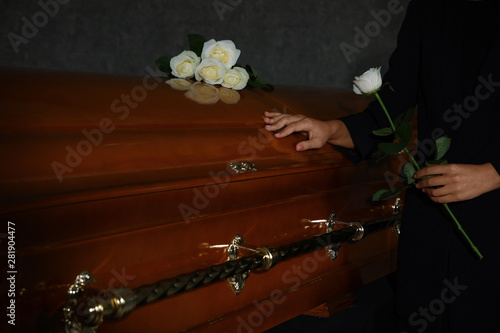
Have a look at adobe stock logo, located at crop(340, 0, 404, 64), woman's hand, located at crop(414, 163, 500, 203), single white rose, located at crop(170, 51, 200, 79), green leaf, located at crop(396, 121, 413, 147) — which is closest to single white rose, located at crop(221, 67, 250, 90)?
single white rose, located at crop(170, 51, 200, 79)

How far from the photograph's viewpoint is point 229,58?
211cm

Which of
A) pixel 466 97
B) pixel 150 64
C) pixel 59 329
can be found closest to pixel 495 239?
pixel 466 97

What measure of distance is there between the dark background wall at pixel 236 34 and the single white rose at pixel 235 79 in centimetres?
221

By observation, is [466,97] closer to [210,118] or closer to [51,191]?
[210,118]

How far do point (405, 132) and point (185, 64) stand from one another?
3.02ft

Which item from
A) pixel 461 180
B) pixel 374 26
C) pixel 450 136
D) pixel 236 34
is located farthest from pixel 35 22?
pixel 461 180

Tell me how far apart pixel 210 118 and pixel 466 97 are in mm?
839

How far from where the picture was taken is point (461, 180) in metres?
1.59

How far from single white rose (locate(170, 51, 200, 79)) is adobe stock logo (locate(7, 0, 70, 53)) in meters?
2.03

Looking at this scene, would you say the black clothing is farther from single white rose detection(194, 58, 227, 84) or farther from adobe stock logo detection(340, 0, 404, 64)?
adobe stock logo detection(340, 0, 404, 64)

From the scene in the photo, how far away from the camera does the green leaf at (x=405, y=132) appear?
1.64 m

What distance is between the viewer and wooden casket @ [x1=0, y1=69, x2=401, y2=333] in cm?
106

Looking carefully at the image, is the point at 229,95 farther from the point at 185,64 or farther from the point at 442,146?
the point at 442,146

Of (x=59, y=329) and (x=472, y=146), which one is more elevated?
(x=472, y=146)
